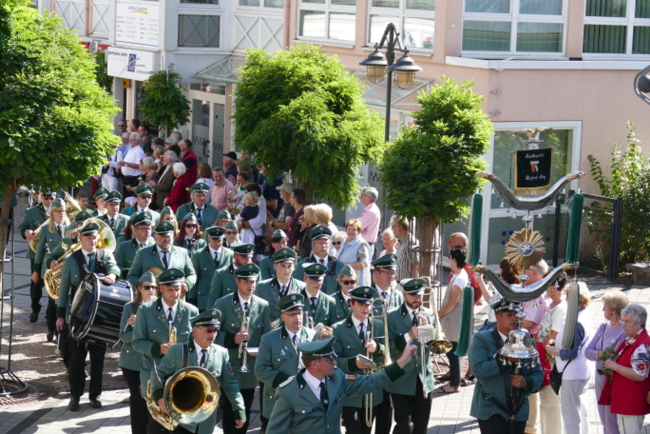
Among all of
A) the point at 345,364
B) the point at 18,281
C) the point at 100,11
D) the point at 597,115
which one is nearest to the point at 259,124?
the point at 18,281

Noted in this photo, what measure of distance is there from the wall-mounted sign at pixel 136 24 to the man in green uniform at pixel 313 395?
18406 mm

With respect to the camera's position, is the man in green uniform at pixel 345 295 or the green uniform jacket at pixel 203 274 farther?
the green uniform jacket at pixel 203 274

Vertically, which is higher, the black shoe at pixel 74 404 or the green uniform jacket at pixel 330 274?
the green uniform jacket at pixel 330 274

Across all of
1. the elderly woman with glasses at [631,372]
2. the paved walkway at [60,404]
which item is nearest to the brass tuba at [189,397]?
the paved walkway at [60,404]

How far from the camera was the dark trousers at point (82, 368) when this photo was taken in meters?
11.6

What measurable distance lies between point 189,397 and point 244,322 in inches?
69.6

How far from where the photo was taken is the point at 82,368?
11.7 m

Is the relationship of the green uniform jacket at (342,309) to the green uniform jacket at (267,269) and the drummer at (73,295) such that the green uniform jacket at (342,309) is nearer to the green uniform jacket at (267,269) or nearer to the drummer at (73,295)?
the green uniform jacket at (267,269)

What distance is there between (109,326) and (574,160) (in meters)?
10.1

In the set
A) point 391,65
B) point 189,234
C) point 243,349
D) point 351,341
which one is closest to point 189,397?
point 351,341

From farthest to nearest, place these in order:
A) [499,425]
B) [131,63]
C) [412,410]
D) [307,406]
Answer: [131,63] < [412,410] < [499,425] < [307,406]

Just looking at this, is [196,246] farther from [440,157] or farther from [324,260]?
[440,157]

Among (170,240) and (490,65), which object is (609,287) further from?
(170,240)

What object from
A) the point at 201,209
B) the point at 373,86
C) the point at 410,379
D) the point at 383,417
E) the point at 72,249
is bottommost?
the point at 383,417
